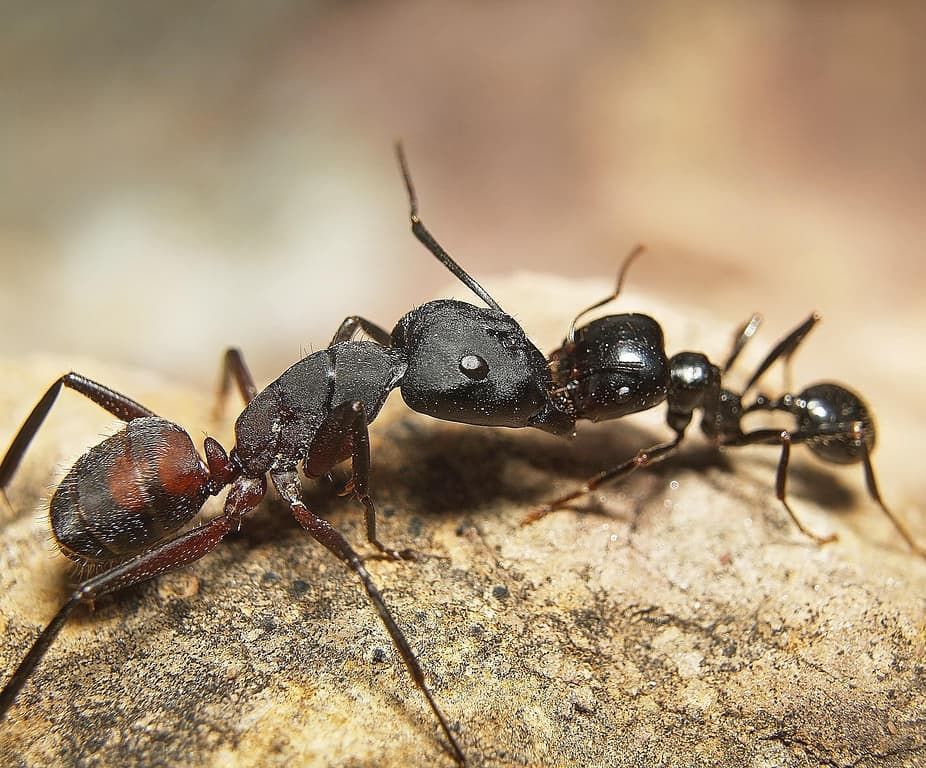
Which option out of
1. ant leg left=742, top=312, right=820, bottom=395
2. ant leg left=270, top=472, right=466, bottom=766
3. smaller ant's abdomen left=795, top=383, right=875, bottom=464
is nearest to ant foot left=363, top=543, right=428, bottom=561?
ant leg left=270, top=472, right=466, bottom=766

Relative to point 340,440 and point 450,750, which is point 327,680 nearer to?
point 450,750

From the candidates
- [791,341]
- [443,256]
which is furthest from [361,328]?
[791,341]

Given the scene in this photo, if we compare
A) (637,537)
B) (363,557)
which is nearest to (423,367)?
(363,557)

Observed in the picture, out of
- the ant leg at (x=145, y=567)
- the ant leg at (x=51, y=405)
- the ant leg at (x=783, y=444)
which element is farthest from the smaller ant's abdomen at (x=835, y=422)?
the ant leg at (x=51, y=405)

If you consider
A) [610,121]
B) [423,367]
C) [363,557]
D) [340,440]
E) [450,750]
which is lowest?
[450,750]

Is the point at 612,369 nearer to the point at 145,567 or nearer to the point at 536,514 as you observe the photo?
the point at 536,514

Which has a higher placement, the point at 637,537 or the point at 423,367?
the point at 423,367
